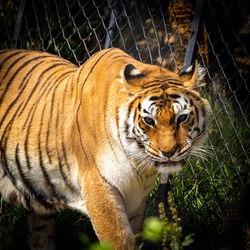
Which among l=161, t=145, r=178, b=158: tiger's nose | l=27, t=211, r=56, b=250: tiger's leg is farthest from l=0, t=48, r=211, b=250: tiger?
l=27, t=211, r=56, b=250: tiger's leg

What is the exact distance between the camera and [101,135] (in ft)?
7.88

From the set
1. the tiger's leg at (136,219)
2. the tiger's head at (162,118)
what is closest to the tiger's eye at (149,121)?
the tiger's head at (162,118)

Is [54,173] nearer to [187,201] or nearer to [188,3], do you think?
[187,201]

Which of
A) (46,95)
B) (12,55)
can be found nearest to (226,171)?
(46,95)

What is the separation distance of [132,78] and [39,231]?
153 centimetres

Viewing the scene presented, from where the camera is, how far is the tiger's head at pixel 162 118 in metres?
2.19

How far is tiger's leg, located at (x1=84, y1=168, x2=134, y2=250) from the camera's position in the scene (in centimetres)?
237

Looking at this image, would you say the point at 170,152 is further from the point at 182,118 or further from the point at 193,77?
the point at 193,77

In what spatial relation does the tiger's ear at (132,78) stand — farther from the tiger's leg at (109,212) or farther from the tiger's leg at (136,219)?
the tiger's leg at (136,219)

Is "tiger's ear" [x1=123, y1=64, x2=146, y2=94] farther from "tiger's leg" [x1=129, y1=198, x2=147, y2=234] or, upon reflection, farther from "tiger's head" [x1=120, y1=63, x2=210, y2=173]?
"tiger's leg" [x1=129, y1=198, x2=147, y2=234]

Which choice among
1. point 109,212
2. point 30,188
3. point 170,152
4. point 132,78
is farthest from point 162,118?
point 30,188

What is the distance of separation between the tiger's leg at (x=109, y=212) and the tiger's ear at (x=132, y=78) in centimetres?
51

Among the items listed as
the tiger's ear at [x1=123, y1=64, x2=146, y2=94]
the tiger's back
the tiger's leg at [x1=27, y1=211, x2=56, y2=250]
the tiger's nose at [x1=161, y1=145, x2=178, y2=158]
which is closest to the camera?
the tiger's nose at [x1=161, y1=145, x2=178, y2=158]

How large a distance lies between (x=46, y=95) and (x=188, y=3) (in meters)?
1.90
